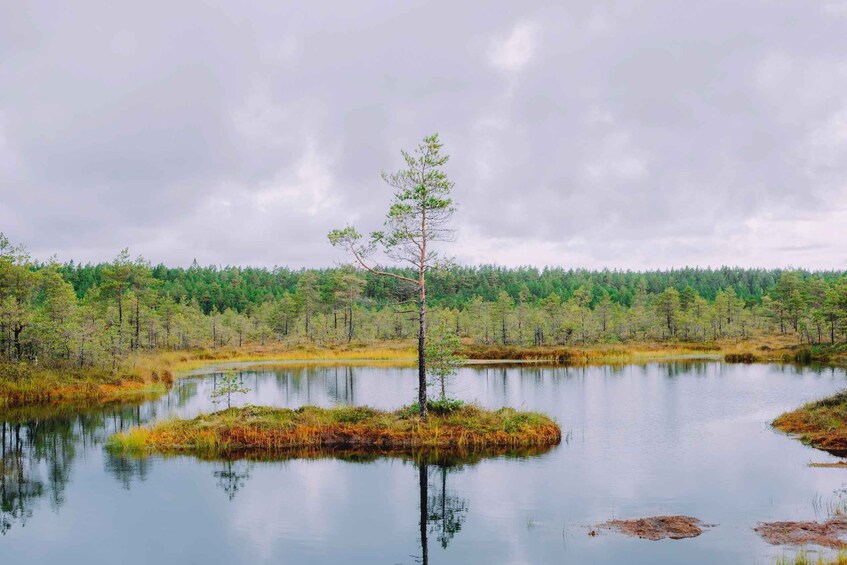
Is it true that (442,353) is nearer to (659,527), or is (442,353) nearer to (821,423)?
(659,527)

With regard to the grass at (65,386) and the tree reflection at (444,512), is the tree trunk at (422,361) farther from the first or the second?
the grass at (65,386)

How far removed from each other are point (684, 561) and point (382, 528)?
9085mm

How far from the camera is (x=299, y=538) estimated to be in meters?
20.0

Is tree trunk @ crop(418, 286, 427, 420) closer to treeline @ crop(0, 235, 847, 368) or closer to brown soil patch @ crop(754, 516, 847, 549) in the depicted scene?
brown soil patch @ crop(754, 516, 847, 549)

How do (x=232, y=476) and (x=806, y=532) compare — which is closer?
(x=806, y=532)

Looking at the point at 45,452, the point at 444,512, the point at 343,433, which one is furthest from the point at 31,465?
the point at 444,512

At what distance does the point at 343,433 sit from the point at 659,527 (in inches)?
667

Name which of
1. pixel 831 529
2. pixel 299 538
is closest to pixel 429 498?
pixel 299 538

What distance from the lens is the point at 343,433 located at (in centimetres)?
3241

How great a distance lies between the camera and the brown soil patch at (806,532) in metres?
17.7

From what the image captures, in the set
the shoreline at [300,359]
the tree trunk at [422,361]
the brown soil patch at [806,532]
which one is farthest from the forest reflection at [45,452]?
the brown soil patch at [806,532]

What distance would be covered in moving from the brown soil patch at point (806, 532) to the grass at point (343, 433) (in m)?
13.4

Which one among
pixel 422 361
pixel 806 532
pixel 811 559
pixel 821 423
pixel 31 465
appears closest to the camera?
pixel 811 559

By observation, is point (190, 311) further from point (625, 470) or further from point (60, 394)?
point (625, 470)
